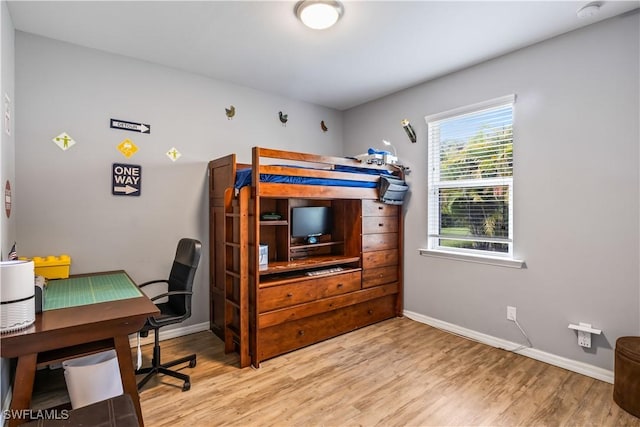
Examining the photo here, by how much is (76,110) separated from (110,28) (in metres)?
0.74

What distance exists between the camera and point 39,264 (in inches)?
94.1

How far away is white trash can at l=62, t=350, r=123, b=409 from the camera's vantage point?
187 centimetres

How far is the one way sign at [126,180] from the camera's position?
2.92 m

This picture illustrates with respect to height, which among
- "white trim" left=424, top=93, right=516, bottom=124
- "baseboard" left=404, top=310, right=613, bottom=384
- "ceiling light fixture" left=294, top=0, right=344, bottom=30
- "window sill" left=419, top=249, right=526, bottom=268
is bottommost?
"baseboard" left=404, top=310, right=613, bottom=384

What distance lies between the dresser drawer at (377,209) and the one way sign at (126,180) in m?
2.17

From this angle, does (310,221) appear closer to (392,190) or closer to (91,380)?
(392,190)

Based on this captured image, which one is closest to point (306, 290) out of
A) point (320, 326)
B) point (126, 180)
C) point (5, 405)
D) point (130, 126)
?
point (320, 326)

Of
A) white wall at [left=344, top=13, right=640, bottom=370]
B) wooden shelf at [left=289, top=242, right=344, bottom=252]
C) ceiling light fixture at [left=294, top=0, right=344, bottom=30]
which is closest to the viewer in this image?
ceiling light fixture at [left=294, top=0, right=344, bottom=30]

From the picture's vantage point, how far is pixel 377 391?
231 centimetres

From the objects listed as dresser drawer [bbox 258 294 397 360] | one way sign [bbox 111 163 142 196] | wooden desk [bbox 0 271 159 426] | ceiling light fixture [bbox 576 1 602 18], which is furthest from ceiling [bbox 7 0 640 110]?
dresser drawer [bbox 258 294 397 360]

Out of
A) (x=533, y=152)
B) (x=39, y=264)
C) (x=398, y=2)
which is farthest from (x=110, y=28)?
(x=533, y=152)

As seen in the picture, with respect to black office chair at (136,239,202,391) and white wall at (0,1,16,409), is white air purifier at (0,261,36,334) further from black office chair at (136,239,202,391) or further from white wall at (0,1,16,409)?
black office chair at (136,239,202,391)

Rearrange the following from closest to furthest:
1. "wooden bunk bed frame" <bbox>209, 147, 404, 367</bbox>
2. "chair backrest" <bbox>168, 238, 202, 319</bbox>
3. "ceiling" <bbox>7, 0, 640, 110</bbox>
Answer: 1. "ceiling" <bbox>7, 0, 640, 110</bbox>
2. "chair backrest" <bbox>168, 238, 202, 319</bbox>
3. "wooden bunk bed frame" <bbox>209, 147, 404, 367</bbox>

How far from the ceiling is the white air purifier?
1.79 m
